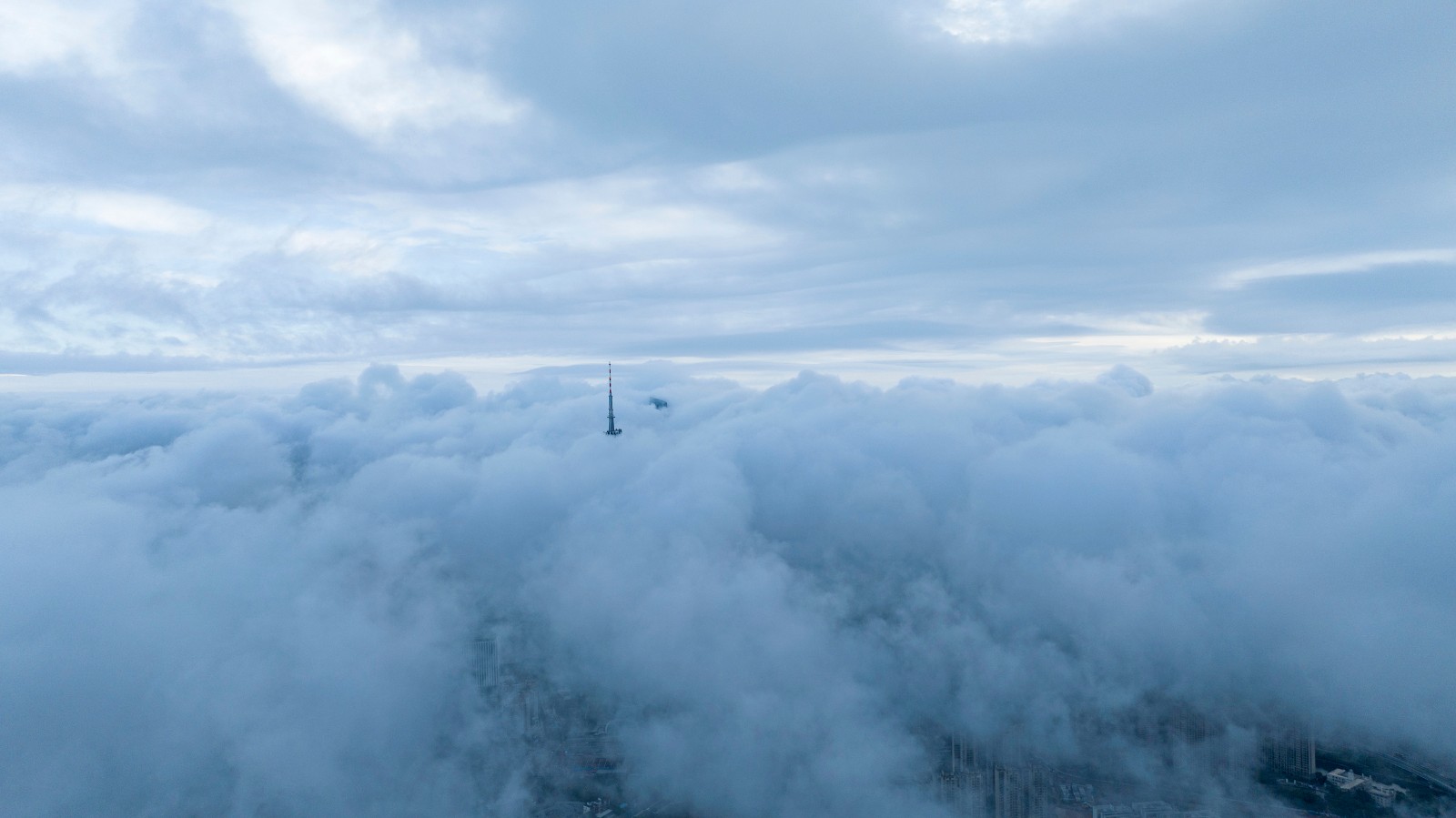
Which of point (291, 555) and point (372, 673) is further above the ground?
point (291, 555)

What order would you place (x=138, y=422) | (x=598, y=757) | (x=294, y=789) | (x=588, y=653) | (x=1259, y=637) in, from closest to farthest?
(x=294, y=789), (x=598, y=757), (x=1259, y=637), (x=588, y=653), (x=138, y=422)

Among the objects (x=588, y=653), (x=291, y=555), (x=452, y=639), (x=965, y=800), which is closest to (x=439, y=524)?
(x=291, y=555)

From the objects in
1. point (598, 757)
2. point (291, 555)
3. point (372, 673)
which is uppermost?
point (291, 555)

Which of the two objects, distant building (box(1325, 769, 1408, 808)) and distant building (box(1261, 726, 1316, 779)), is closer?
distant building (box(1325, 769, 1408, 808))

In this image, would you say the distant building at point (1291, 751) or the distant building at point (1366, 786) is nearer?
the distant building at point (1366, 786)

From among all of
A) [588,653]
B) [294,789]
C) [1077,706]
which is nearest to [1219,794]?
[1077,706]

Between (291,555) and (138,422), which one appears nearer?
(291,555)

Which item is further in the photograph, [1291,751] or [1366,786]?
[1291,751]

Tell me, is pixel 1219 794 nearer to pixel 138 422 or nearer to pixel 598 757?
pixel 598 757

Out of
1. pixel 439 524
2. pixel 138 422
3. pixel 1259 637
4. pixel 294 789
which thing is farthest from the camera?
pixel 138 422
